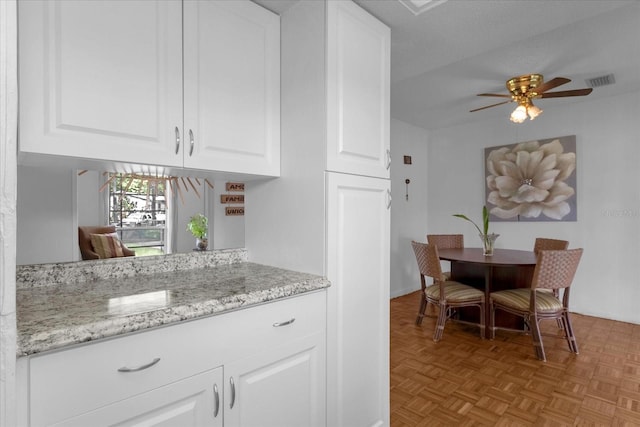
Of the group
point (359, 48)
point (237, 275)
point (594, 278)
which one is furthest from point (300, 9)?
point (594, 278)

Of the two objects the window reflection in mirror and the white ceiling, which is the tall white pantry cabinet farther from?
the window reflection in mirror

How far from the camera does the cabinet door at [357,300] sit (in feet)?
4.80

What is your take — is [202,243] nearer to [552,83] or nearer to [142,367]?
[142,367]

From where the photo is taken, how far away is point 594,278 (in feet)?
12.5

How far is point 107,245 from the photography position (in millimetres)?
1435

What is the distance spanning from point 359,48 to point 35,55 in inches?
48.6

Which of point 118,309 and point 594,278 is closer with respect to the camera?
point 118,309

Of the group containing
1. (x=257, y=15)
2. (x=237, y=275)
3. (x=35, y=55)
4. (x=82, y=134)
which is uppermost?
(x=257, y=15)

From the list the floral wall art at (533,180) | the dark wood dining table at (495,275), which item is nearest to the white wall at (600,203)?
the floral wall art at (533,180)

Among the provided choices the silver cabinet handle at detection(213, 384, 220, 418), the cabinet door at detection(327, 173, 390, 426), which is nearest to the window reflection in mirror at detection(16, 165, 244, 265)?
the silver cabinet handle at detection(213, 384, 220, 418)

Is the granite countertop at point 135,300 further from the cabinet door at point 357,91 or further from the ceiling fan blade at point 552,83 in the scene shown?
the ceiling fan blade at point 552,83

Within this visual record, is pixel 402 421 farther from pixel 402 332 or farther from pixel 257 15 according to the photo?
pixel 257 15

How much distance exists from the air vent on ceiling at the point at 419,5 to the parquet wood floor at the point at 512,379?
2206 millimetres

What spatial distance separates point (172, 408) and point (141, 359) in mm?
193
